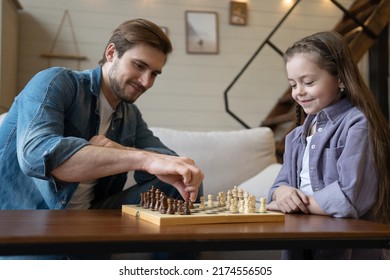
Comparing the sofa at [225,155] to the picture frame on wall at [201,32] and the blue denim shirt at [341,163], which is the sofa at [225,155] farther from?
the picture frame on wall at [201,32]

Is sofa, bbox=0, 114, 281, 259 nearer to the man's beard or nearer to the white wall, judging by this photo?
the man's beard

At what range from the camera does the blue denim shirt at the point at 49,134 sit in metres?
1.19

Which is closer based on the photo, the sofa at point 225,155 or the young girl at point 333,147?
the young girl at point 333,147

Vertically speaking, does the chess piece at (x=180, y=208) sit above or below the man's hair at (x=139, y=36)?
below

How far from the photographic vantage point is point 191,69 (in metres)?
4.89

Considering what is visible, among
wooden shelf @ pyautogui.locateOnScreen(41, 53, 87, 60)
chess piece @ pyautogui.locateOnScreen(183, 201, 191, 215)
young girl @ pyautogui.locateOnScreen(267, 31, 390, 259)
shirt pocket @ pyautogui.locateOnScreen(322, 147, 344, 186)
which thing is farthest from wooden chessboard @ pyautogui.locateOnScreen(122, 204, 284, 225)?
wooden shelf @ pyautogui.locateOnScreen(41, 53, 87, 60)

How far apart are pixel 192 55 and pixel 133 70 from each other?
129 inches

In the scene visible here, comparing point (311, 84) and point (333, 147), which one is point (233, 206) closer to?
point (333, 147)

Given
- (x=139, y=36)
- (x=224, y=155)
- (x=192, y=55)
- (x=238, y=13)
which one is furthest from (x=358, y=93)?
(x=238, y=13)

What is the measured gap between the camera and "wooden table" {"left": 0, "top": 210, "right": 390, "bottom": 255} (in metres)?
0.75

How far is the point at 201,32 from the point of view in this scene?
4902 mm

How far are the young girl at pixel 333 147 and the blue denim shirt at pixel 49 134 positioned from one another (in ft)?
1.86

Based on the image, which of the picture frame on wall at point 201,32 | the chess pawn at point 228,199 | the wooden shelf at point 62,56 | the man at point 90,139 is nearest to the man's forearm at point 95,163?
the man at point 90,139

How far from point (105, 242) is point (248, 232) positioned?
0.26 m
